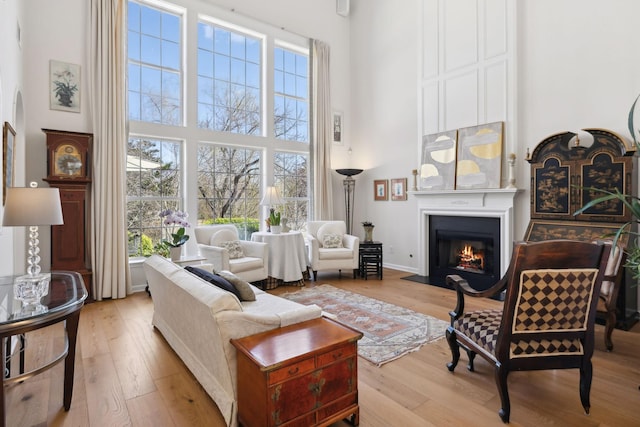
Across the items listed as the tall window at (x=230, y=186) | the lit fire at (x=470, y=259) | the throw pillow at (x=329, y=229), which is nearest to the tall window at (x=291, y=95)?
the tall window at (x=230, y=186)

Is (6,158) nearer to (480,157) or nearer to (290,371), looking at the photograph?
(290,371)

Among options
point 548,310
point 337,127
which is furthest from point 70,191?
point 548,310

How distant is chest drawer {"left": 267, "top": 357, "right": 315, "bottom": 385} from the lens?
1606 mm

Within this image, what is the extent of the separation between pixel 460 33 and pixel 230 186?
14.3ft

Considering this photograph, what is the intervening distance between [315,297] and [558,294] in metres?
3.05

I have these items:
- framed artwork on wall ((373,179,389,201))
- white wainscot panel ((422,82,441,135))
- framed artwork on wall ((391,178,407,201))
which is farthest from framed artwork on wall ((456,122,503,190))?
framed artwork on wall ((373,179,389,201))

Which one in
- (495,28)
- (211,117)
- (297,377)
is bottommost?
(297,377)

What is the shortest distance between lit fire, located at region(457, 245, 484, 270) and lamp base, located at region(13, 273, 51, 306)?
517cm

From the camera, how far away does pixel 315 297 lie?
4566 mm

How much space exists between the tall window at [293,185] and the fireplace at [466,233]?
7.02 ft

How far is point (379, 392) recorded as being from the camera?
2.28 m

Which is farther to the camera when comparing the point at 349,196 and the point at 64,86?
the point at 349,196

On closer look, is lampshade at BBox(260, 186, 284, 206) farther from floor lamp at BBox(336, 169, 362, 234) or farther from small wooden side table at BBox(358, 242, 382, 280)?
floor lamp at BBox(336, 169, 362, 234)

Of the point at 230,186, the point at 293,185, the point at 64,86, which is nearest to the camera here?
the point at 64,86
